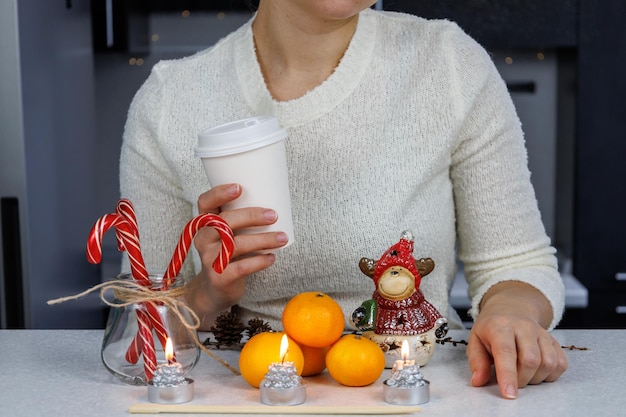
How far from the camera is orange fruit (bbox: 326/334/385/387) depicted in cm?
89

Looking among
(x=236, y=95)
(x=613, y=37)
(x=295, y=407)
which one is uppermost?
(x=613, y=37)

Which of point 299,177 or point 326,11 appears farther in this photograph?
point 299,177

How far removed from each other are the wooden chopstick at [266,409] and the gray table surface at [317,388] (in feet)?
0.06

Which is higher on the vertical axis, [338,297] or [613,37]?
[613,37]

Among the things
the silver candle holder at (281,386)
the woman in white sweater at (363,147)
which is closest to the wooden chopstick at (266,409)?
the silver candle holder at (281,386)

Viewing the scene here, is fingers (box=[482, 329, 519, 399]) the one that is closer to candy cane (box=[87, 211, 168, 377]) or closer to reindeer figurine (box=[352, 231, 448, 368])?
reindeer figurine (box=[352, 231, 448, 368])

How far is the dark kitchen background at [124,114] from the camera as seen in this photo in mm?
2150

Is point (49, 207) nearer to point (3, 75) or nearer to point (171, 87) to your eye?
point (3, 75)

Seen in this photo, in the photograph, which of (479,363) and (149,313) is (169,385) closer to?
A: (149,313)

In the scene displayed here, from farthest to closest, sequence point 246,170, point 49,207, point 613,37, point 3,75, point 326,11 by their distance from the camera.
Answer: point 613,37 → point 49,207 → point 3,75 → point 326,11 → point 246,170

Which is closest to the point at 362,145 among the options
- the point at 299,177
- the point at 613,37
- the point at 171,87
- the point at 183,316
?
the point at 299,177

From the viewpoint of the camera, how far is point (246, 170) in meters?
0.95

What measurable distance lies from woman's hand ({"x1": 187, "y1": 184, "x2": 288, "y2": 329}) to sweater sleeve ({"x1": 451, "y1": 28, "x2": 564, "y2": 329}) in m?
0.36

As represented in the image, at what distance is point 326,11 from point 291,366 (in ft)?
1.57
